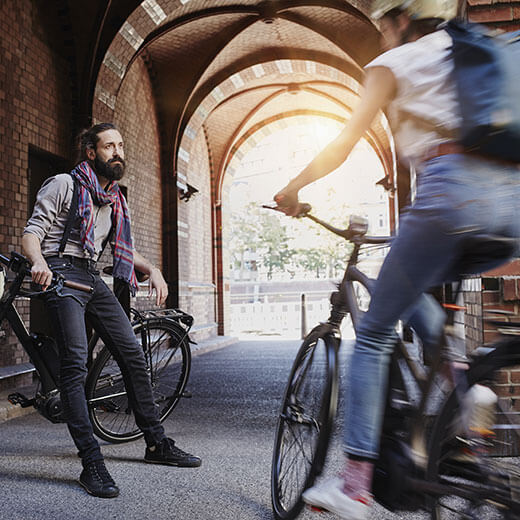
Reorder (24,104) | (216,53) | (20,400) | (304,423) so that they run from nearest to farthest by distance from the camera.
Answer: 1. (304,423)
2. (20,400)
3. (24,104)
4. (216,53)

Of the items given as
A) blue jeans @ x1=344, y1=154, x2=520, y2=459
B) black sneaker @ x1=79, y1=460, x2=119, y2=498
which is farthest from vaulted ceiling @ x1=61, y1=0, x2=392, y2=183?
blue jeans @ x1=344, y1=154, x2=520, y2=459

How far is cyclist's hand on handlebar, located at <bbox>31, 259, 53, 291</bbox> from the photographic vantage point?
2.88 metres

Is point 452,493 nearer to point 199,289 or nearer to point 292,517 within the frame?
point 292,517

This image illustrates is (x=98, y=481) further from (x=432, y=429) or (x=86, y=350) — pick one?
(x=432, y=429)

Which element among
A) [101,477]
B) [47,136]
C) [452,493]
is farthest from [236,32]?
[452,493]

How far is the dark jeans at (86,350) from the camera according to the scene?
9.94 ft

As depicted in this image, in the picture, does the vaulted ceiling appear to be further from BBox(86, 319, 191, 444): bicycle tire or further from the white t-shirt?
the white t-shirt

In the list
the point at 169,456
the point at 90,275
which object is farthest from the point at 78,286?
the point at 169,456

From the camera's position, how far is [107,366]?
3.81m

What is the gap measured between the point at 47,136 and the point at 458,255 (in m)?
7.19

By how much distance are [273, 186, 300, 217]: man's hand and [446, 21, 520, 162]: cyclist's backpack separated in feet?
2.20

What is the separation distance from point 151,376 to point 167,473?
905 millimetres

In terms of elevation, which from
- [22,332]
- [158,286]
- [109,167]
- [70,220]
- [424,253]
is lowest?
[22,332]

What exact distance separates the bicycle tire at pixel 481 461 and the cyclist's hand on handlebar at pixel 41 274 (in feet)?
6.67
